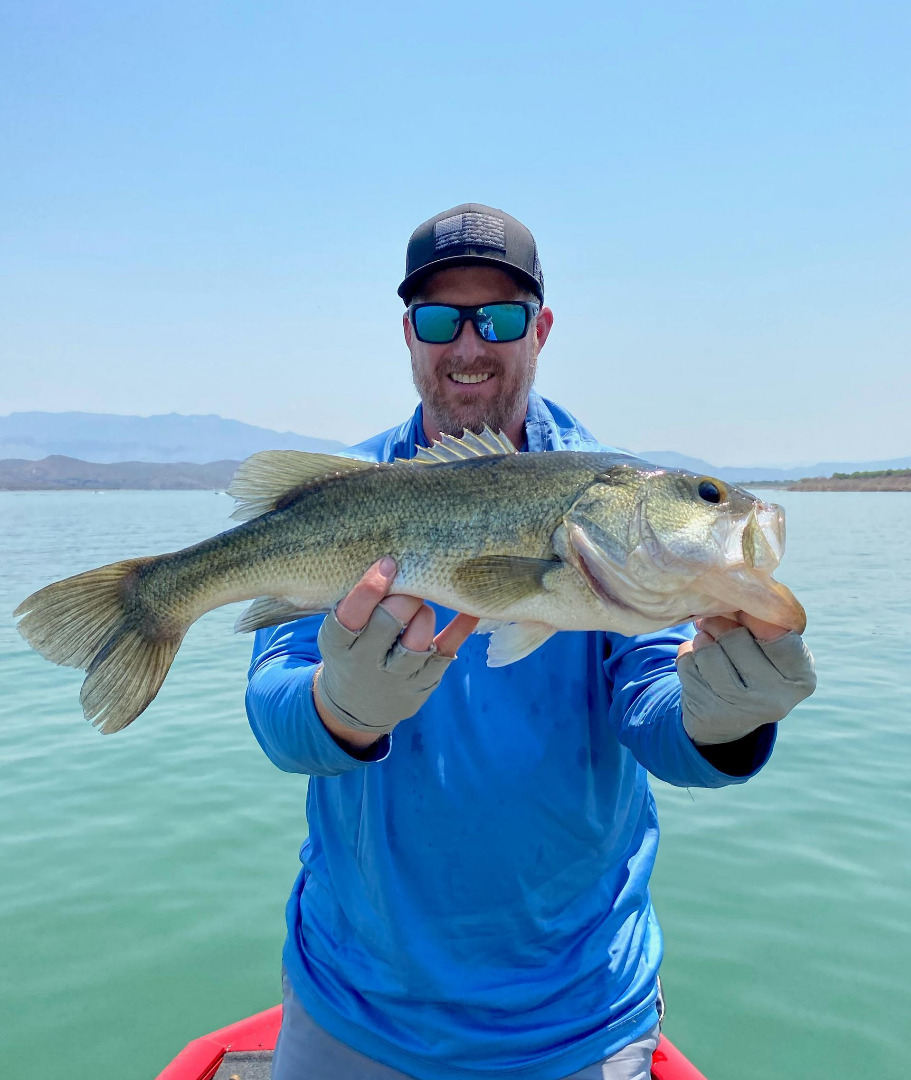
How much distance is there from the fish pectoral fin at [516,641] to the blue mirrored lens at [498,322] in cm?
147

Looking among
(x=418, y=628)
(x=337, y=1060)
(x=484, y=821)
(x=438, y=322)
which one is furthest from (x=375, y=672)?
(x=438, y=322)

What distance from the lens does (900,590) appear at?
20.3 meters

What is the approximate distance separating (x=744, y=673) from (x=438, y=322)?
201 cm

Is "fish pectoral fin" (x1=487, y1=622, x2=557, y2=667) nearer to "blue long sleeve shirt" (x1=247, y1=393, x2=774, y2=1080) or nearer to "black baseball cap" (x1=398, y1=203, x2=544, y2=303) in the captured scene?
"blue long sleeve shirt" (x1=247, y1=393, x2=774, y2=1080)

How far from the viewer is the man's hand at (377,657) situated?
255 cm

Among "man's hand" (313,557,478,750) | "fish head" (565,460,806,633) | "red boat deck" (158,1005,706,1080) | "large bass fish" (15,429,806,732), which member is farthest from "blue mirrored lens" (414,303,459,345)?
"red boat deck" (158,1005,706,1080)

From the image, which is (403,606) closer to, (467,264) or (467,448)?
(467,448)

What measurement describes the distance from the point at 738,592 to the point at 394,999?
186cm

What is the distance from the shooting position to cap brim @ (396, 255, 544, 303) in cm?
348

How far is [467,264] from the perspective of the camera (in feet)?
11.5

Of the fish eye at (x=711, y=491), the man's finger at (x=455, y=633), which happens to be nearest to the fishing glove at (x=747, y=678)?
the fish eye at (x=711, y=491)

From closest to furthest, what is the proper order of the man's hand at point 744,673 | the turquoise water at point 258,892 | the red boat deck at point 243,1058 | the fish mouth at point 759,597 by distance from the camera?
the fish mouth at point 759,597 < the man's hand at point 744,673 < the red boat deck at point 243,1058 < the turquoise water at point 258,892

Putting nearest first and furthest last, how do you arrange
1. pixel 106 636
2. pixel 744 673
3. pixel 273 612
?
1. pixel 744 673
2. pixel 273 612
3. pixel 106 636

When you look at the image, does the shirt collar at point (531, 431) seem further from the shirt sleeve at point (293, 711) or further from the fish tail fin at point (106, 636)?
the fish tail fin at point (106, 636)
